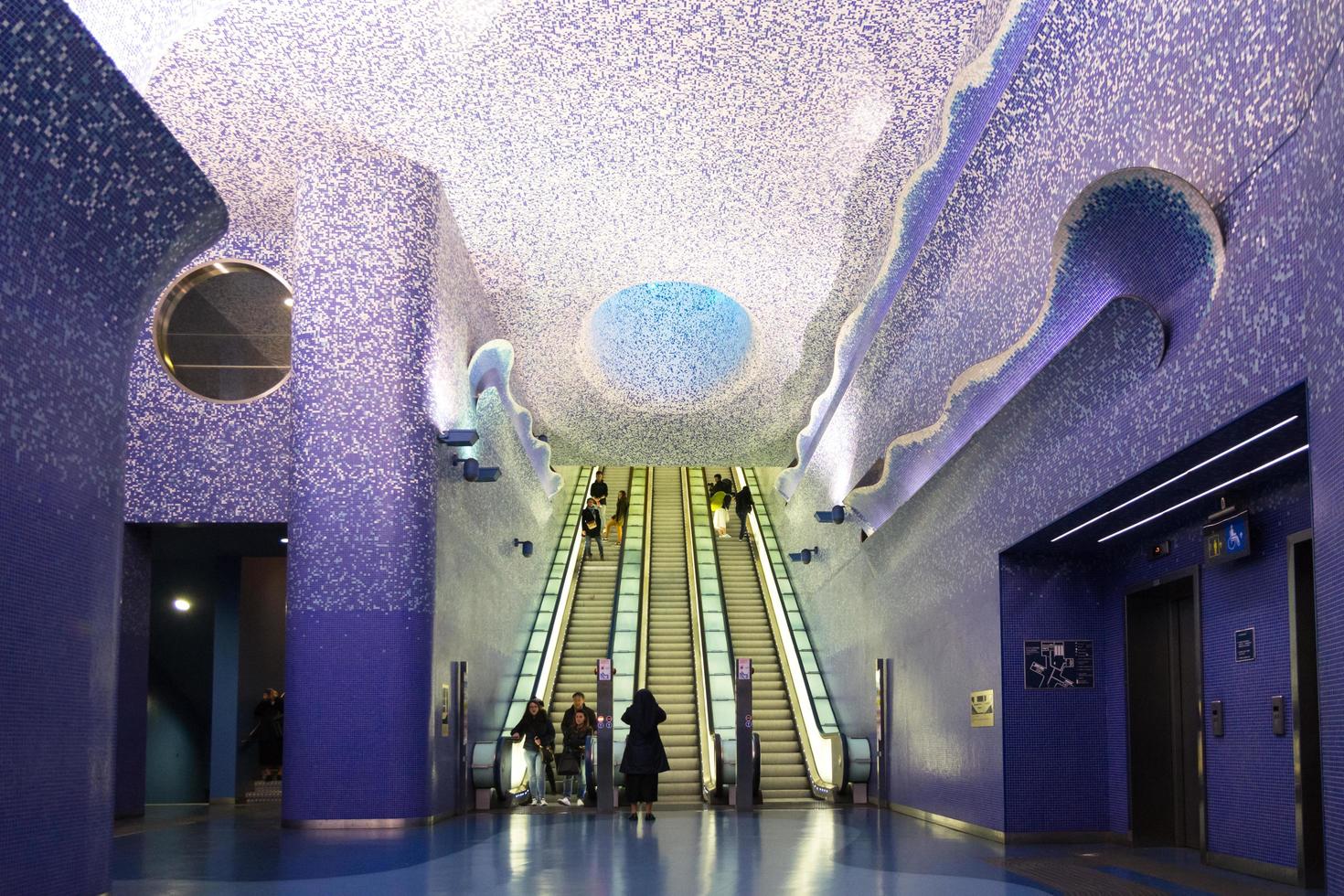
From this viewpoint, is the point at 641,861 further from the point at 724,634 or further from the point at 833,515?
the point at 724,634

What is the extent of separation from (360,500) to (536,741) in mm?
4422

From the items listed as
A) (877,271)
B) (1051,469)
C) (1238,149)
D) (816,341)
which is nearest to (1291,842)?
(1051,469)

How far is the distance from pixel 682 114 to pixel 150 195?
23.3 feet

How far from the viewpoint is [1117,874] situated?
8.41 m

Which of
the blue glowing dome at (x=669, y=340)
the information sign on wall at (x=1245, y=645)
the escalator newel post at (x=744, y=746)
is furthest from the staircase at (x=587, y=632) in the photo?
the information sign on wall at (x=1245, y=645)

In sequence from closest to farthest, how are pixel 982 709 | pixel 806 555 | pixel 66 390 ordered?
pixel 66 390 → pixel 982 709 → pixel 806 555

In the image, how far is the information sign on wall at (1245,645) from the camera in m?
8.31

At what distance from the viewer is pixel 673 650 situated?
20.1m

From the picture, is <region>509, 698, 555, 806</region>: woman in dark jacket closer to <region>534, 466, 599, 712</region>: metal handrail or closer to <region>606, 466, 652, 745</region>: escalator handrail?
<region>606, 466, 652, 745</region>: escalator handrail

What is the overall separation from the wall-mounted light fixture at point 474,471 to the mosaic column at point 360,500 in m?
0.97

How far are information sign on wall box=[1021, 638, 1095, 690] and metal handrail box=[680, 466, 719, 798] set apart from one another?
18.1 feet

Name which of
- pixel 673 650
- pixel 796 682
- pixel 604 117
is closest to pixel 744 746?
pixel 796 682

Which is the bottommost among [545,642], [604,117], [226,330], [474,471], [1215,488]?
[545,642]

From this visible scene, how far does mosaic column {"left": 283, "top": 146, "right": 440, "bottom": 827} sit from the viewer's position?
512 inches
